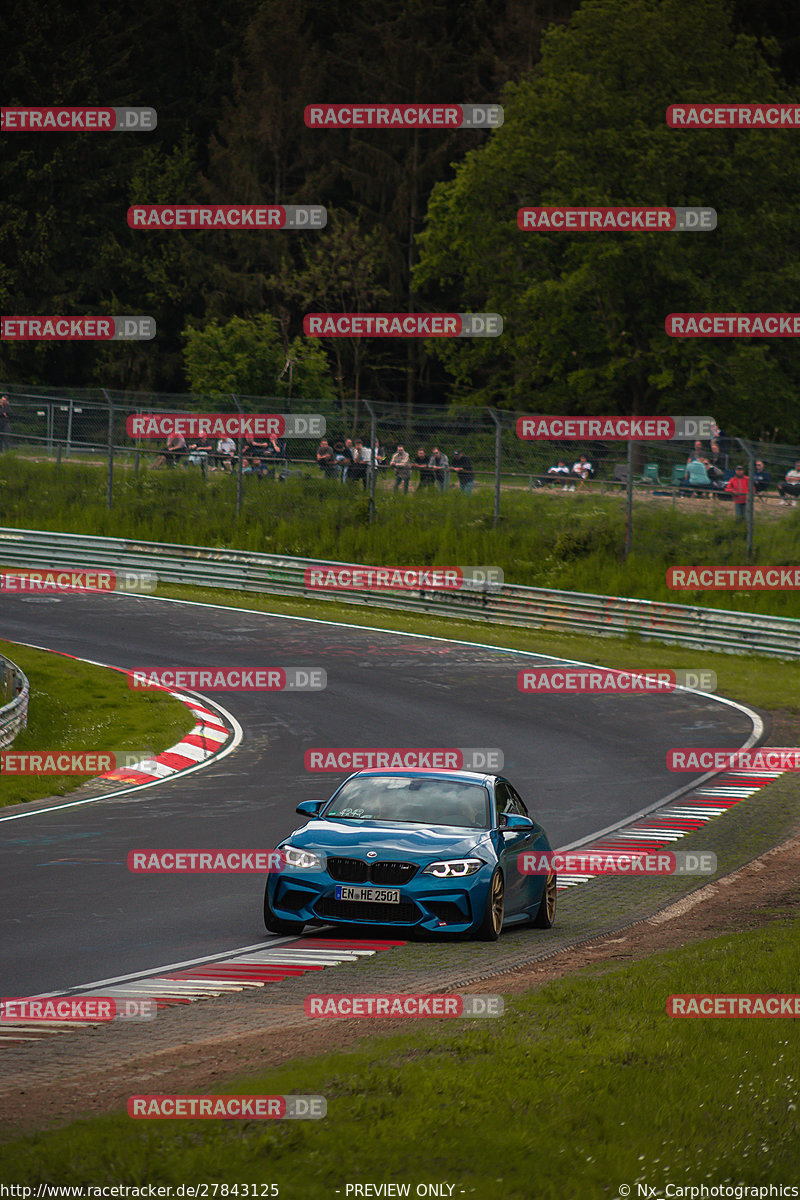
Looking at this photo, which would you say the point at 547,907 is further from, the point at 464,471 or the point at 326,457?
the point at 326,457

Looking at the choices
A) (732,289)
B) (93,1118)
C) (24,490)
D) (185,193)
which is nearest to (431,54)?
(185,193)

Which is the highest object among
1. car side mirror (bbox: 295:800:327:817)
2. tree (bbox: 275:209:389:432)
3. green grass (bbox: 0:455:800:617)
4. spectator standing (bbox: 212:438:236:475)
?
tree (bbox: 275:209:389:432)

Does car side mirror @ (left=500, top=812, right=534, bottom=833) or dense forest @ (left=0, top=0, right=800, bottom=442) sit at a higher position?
dense forest @ (left=0, top=0, right=800, bottom=442)

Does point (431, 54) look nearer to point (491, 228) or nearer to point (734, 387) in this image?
point (491, 228)

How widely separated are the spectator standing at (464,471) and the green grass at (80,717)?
42.3ft

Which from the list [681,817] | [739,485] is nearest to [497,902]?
[681,817]

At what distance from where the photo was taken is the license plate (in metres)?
11.3

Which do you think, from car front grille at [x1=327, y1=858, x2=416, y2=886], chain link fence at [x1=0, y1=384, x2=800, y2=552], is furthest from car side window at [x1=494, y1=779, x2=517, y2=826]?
chain link fence at [x1=0, y1=384, x2=800, y2=552]

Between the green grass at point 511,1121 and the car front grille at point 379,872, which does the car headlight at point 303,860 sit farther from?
the green grass at point 511,1121

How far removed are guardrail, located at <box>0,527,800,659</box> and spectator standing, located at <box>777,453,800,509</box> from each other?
3.01m

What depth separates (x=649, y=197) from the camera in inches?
2106

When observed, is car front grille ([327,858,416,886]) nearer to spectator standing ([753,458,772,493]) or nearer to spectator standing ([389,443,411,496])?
spectator standing ([753,458,772,493])

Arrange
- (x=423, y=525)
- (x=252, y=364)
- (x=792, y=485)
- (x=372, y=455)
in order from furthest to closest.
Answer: (x=252, y=364) → (x=423, y=525) → (x=372, y=455) → (x=792, y=485)

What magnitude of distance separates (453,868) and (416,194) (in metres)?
66.3
